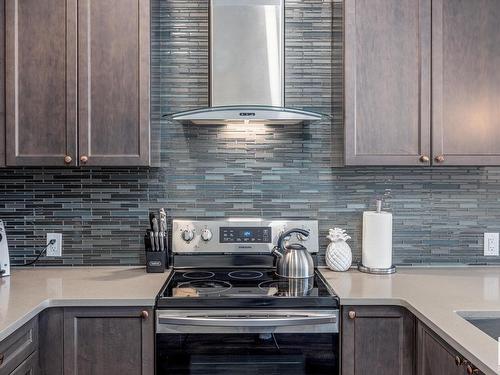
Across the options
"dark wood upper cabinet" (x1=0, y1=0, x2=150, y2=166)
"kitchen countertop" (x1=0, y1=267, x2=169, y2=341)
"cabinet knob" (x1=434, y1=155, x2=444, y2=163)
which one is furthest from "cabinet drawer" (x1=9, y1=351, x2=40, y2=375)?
"cabinet knob" (x1=434, y1=155, x2=444, y2=163)

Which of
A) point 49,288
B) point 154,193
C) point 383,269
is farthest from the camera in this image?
point 154,193

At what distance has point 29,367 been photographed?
1.64 meters

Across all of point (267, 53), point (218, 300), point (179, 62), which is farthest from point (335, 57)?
point (218, 300)

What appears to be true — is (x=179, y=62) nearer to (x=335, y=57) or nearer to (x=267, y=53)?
(x=267, y=53)

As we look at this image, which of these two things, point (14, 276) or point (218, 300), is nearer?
point (218, 300)

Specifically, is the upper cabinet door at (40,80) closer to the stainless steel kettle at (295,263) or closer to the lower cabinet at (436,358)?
the stainless steel kettle at (295,263)

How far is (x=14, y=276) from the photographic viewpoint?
2135mm

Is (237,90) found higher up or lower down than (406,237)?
higher up

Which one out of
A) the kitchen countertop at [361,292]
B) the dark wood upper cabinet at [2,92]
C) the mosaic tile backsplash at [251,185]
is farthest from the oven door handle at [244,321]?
the dark wood upper cabinet at [2,92]

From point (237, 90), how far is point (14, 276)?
1.33m

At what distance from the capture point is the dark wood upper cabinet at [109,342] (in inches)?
69.5

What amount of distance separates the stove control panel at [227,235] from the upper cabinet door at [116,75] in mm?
495

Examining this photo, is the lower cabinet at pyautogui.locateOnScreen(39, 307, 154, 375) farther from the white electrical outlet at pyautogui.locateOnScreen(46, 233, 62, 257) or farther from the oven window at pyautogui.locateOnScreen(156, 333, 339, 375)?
the white electrical outlet at pyautogui.locateOnScreen(46, 233, 62, 257)

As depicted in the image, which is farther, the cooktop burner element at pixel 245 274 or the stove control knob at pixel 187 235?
the stove control knob at pixel 187 235
